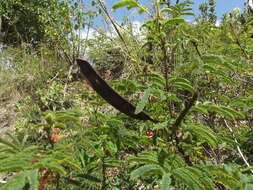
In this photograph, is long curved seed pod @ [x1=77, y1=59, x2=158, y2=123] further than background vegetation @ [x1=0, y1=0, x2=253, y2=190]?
Yes

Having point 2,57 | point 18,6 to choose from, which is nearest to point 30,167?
point 2,57

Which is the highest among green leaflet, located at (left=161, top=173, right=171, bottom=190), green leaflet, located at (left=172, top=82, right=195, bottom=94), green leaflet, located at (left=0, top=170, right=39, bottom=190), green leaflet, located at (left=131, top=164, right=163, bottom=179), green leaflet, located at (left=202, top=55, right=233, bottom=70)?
green leaflet, located at (left=202, top=55, right=233, bottom=70)

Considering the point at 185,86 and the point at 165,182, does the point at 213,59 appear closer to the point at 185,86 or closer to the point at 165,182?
the point at 185,86

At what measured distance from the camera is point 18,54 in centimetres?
684

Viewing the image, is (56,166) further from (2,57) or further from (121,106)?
(2,57)

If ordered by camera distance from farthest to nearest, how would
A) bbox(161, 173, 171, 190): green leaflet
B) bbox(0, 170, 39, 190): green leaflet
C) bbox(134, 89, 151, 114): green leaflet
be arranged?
bbox(134, 89, 151, 114): green leaflet < bbox(161, 173, 171, 190): green leaflet < bbox(0, 170, 39, 190): green leaflet

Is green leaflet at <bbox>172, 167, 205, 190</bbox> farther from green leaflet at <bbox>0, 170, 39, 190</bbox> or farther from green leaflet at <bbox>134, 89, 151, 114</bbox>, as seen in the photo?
green leaflet at <bbox>0, 170, 39, 190</bbox>

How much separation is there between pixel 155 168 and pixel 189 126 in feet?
0.91

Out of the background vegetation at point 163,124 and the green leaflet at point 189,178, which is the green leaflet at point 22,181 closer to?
the background vegetation at point 163,124

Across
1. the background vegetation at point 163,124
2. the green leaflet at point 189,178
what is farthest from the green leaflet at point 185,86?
the green leaflet at point 189,178

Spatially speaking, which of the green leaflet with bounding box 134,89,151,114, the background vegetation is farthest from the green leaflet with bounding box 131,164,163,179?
the green leaflet with bounding box 134,89,151,114

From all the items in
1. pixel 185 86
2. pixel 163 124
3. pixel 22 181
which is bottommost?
pixel 22 181

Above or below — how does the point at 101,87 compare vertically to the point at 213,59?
below

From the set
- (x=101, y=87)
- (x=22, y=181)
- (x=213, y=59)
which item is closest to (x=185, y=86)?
(x=213, y=59)
